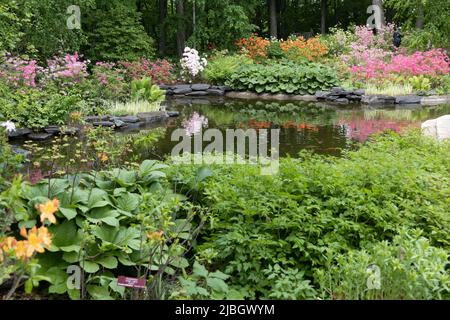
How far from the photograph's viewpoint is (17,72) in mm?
10070

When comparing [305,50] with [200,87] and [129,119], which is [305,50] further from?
[129,119]

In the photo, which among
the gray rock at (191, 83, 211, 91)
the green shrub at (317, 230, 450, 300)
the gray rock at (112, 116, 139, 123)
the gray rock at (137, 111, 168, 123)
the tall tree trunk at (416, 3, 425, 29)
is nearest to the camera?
the green shrub at (317, 230, 450, 300)

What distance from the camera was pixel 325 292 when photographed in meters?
3.45

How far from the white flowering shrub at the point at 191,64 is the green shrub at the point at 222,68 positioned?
0.88 feet

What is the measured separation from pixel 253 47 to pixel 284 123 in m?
9.33

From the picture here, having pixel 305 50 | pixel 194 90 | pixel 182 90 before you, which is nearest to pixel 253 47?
pixel 305 50

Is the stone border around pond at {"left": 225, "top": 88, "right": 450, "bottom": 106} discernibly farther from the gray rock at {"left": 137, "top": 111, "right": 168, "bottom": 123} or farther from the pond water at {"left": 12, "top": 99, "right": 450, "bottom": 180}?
the gray rock at {"left": 137, "top": 111, "right": 168, "bottom": 123}

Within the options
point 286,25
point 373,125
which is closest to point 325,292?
point 373,125

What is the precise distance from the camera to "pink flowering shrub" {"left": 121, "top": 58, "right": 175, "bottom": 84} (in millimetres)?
16234

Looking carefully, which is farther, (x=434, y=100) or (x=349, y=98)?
(x=349, y=98)

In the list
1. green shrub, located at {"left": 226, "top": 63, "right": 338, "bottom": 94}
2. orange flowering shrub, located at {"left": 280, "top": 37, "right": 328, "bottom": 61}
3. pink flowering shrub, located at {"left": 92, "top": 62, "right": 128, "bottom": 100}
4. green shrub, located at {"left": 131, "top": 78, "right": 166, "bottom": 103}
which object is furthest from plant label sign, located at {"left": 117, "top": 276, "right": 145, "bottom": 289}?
orange flowering shrub, located at {"left": 280, "top": 37, "right": 328, "bottom": 61}

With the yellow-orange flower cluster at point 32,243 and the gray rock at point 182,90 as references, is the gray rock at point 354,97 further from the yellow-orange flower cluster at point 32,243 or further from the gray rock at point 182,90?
the yellow-orange flower cluster at point 32,243

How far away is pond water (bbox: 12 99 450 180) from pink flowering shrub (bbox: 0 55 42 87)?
1.33 metres

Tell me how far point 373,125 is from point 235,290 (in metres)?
8.28
